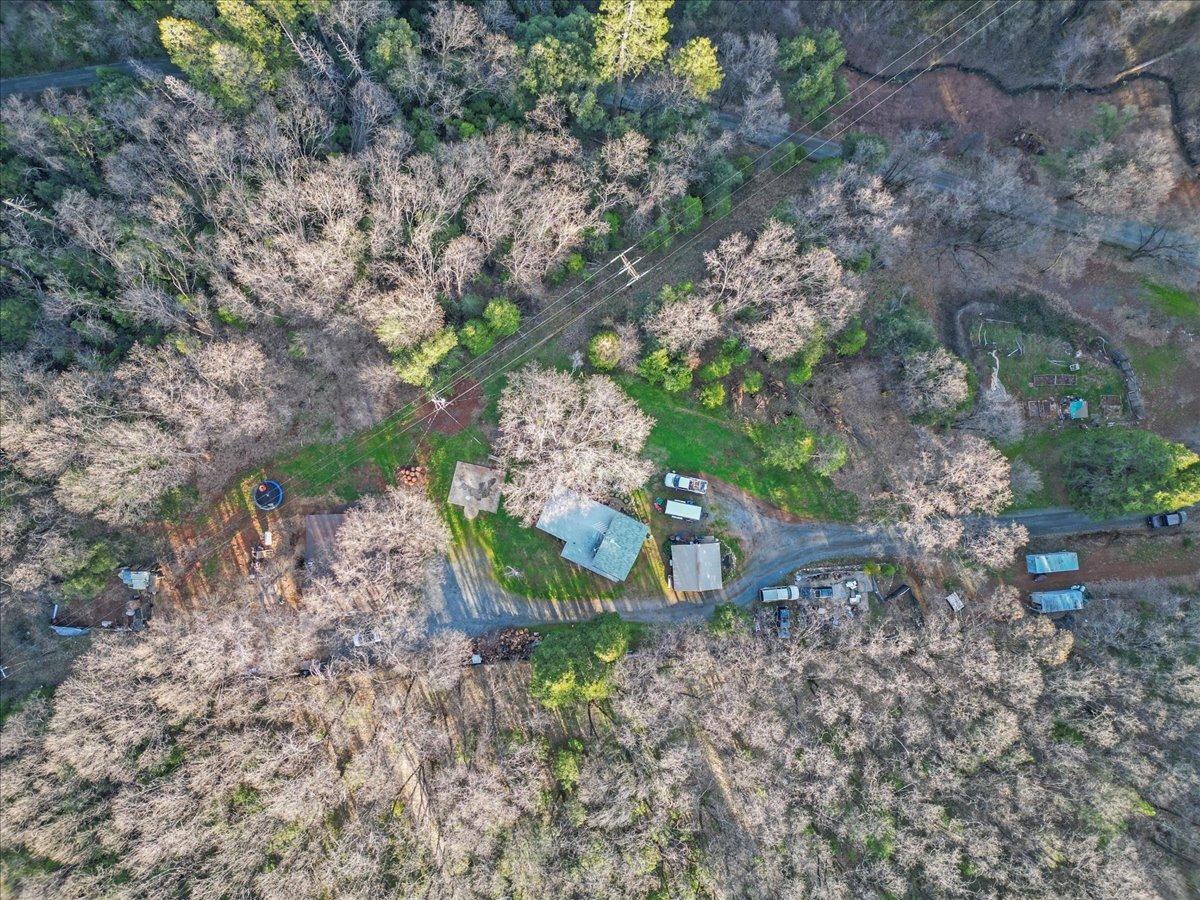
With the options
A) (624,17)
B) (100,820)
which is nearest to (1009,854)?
(100,820)

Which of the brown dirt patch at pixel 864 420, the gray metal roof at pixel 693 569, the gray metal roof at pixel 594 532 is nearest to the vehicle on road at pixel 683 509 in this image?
the gray metal roof at pixel 693 569

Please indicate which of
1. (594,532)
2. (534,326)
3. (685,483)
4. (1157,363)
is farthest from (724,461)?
(1157,363)

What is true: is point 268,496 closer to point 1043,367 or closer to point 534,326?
point 534,326

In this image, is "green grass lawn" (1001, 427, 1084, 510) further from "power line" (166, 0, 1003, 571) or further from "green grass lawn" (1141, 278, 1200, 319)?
"power line" (166, 0, 1003, 571)

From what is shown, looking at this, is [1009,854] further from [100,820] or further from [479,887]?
[100,820]

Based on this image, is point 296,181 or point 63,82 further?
point 63,82
